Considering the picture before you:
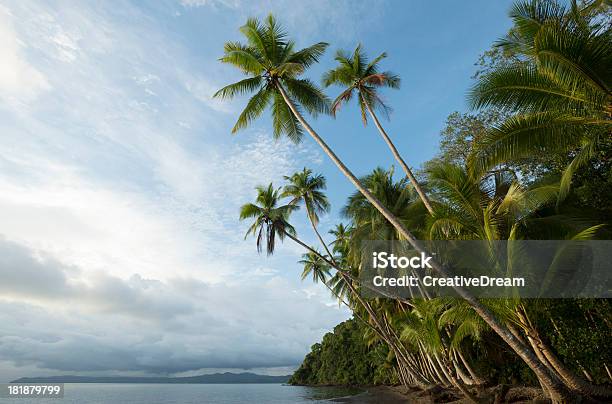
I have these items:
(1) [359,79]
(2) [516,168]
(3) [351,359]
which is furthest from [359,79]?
(3) [351,359]

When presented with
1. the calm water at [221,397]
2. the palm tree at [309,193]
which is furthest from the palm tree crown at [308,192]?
the calm water at [221,397]

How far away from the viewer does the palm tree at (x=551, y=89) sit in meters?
6.59

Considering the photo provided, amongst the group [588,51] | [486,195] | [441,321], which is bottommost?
[441,321]

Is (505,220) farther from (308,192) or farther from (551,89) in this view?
(308,192)

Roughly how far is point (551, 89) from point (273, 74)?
798 cm

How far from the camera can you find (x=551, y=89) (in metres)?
7.95

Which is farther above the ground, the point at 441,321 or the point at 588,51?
the point at 588,51

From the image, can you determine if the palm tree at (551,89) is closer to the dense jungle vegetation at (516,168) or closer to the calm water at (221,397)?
the dense jungle vegetation at (516,168)

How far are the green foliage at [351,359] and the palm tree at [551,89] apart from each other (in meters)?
34.6

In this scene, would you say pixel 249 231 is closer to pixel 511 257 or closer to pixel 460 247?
pixel 460 247

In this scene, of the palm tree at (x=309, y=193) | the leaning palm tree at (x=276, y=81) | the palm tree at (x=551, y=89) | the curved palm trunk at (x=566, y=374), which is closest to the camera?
the palm tree at (x=551, y=89)

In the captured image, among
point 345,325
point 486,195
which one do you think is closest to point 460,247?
point 486,195

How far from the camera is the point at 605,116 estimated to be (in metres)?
7.59

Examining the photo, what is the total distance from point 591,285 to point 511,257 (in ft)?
10.2
